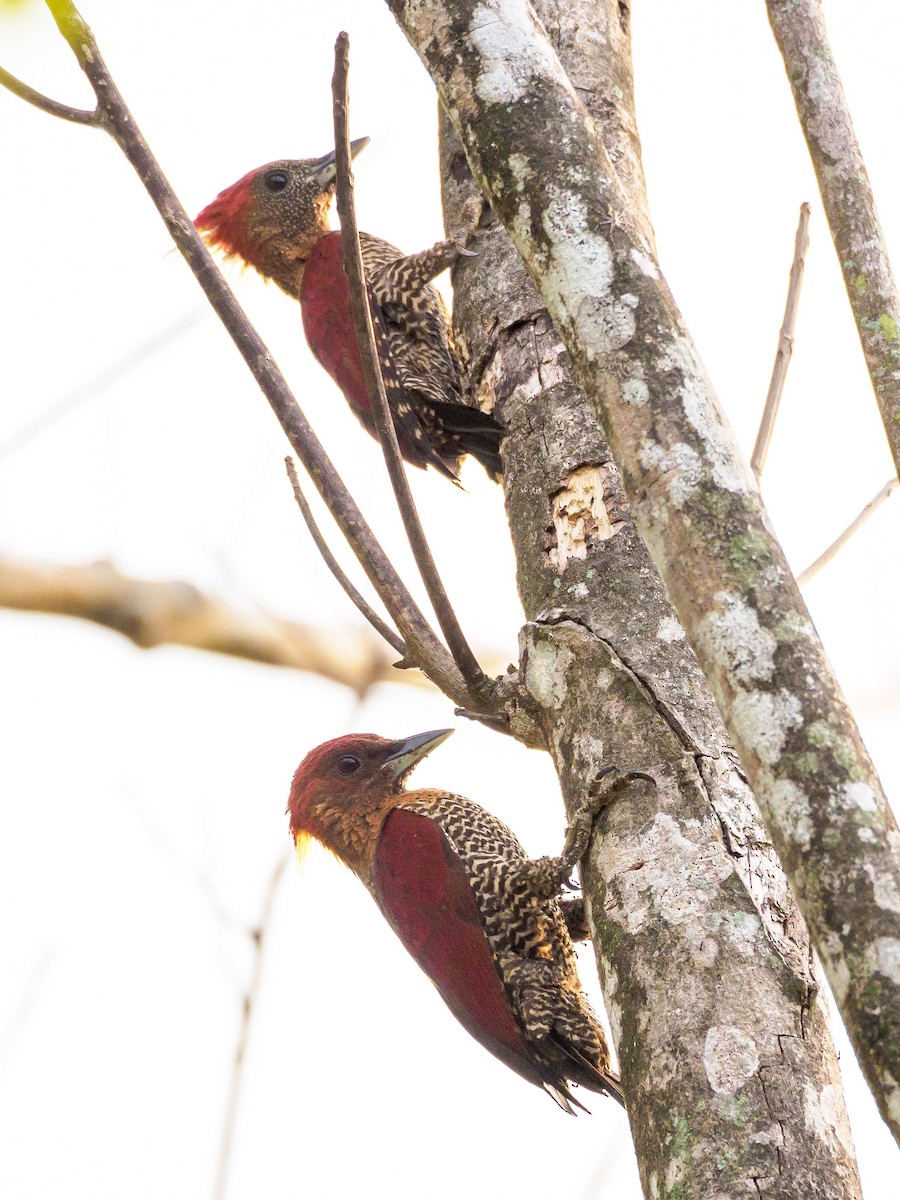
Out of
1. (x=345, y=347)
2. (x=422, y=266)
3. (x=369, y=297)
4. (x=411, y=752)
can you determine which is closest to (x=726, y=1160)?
(x=411, y=752)

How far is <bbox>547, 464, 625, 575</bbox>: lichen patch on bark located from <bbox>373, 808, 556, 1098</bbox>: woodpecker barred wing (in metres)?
1.31

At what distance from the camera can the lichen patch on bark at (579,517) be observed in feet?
7.02

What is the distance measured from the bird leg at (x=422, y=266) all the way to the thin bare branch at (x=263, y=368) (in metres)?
0.99

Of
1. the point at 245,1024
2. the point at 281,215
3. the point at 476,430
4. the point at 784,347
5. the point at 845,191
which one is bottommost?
the point at 245,1024

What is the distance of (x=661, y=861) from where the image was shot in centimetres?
169

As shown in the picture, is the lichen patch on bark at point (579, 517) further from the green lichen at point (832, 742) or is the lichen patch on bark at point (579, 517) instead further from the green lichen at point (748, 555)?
the green lichen at point (832, 742)

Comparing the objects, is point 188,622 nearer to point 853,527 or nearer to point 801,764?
point 853,527

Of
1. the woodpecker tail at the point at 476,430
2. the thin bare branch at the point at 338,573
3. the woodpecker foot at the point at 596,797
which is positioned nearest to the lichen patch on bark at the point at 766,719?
the woodpecker foot at the point at 596,797

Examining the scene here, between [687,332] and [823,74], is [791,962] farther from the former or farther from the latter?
[823,74]

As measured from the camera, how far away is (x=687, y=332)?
1.45 metres

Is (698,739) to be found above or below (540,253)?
below

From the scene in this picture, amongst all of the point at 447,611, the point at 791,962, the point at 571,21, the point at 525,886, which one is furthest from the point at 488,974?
the point at 571,21

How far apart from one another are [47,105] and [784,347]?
1586mm

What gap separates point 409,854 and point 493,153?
2105 mm
